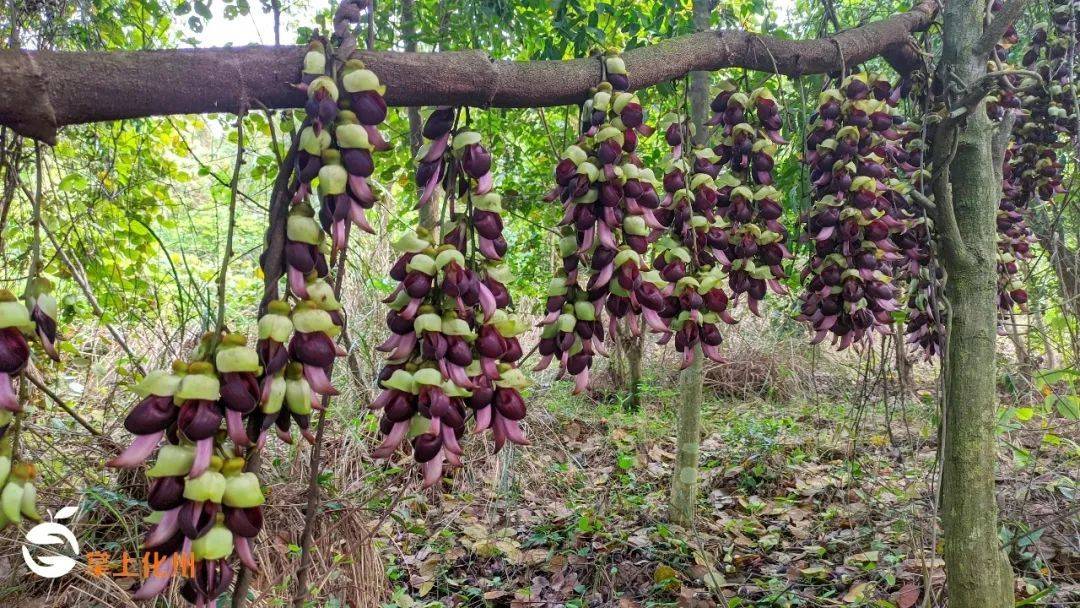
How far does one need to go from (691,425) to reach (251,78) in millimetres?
3031

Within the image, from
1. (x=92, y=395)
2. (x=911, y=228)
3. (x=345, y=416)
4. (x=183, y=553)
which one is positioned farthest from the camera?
(x=92, y=395)

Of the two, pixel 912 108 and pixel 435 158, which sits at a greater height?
pixel 912 108

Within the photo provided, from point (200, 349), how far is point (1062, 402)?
354cm

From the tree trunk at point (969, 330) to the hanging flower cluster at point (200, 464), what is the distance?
6.28 ft

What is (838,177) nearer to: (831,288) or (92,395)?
(831,288)

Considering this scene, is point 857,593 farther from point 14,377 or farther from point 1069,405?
point 14,377

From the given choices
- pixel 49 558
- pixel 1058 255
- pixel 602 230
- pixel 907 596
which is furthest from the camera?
pixel 1058 255

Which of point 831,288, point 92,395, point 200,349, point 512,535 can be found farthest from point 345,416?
point 200,349

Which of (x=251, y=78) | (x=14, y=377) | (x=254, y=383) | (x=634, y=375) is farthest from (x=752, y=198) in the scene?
(x=634, y=375)

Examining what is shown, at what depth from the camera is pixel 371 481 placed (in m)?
3.90

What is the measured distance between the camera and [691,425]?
3656mm

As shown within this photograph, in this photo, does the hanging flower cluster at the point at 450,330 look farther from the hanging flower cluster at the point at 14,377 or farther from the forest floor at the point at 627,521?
the forest floor at the point at 627,521

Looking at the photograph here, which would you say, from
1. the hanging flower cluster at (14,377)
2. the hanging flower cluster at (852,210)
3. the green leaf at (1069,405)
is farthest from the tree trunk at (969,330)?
the hanging flower cluster at (14,377)

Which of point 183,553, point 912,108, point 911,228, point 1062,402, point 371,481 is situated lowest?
point 371,481
